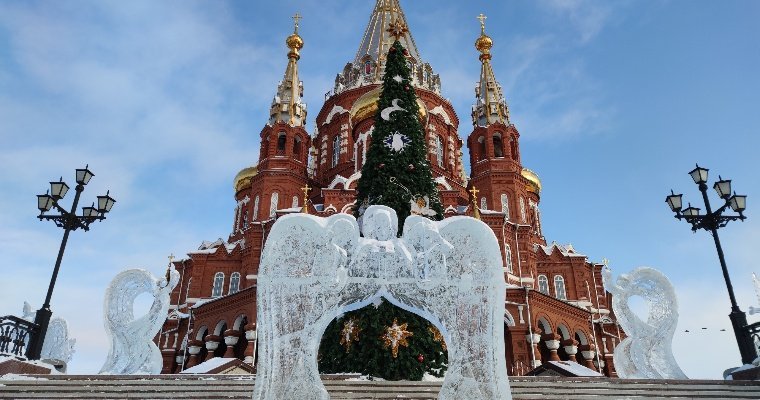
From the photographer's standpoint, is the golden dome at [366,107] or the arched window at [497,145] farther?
the arched window at [497,145]

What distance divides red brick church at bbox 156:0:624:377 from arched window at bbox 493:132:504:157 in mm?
111

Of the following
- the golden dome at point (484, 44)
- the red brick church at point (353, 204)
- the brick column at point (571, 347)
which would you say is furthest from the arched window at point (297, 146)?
the brick column at point (571, 347)

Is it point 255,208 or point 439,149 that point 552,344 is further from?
point 255,208

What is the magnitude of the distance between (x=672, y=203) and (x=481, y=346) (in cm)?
749

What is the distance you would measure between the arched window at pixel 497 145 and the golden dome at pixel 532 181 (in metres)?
6.17

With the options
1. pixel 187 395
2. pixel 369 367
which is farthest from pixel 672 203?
pixel 187 395

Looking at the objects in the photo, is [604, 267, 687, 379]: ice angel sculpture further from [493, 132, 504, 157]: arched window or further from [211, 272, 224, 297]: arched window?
[211, 272, 224, 297]: arched window

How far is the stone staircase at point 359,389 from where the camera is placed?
810 centimetres

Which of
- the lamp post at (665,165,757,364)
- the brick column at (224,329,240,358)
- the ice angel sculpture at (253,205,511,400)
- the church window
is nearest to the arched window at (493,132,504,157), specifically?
the church window

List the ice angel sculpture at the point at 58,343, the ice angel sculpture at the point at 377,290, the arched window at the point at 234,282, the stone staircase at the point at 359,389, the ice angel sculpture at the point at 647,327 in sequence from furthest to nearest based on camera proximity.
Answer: the arched window at the point at 234,282, the ice angel sculpture at the point at 58,343, the ice angel sculpture at the point at 647,327, the stone staircase at the point at 359,389, the ice angel sculpture at the point at 377,290

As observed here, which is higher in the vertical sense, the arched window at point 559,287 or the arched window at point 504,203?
the arched window at point 504,203

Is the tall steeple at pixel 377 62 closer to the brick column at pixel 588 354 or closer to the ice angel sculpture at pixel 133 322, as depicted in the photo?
the brick column at pixel 588 354

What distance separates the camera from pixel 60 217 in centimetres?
1152

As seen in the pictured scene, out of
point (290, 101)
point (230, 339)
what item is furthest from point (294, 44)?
point (230, 339)
